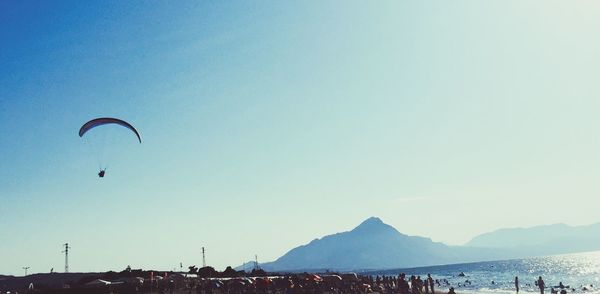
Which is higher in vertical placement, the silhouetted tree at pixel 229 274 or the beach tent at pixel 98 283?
the beach tent at pixel 98 283

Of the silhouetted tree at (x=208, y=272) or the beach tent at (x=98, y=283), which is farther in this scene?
the silhouetted tree at (x=208, y=272)

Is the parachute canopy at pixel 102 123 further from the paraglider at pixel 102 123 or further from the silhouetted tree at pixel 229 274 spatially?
the silhouetted tree at pixel 229 274

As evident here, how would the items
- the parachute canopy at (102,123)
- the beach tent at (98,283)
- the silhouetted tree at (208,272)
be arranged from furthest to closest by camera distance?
the silhouetted tree at (208,272) < the beach tent at (98,283) < the parachute canopy at (102,123)

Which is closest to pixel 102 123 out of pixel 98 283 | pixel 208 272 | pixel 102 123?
pixel 102 123

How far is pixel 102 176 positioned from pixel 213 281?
723 inches

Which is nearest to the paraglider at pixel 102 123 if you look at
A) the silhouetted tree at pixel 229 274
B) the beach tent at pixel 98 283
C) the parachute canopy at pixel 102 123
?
the parachute canopy at pixel 102 123

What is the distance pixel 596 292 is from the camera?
165 feet

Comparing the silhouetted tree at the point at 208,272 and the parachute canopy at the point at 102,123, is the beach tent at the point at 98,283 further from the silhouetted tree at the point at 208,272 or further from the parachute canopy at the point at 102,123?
the silhouetted tree at the point at 208,272

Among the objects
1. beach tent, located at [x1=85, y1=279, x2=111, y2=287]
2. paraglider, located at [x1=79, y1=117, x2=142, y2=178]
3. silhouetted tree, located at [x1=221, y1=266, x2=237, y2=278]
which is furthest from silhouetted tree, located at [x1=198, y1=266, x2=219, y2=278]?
paraglider, located at [x1=79, y1=117, x2=142, y2=178]

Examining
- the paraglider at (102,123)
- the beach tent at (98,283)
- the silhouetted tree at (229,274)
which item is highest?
the paraglider at (102,123)

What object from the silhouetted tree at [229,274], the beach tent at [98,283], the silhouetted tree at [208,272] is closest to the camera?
the beach tent at [98,283]

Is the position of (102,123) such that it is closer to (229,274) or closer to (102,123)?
(102,123)

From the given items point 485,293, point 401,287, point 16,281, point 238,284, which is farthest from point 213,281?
point 16,281

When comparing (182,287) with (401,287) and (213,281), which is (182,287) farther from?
(401,287)
